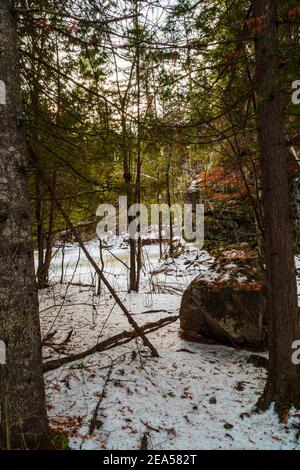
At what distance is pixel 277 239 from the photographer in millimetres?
3742

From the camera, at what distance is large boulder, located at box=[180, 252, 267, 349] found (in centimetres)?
534

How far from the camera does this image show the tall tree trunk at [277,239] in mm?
3686

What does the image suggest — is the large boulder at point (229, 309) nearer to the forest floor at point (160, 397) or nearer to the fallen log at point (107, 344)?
the forest floor at point (160, 397)

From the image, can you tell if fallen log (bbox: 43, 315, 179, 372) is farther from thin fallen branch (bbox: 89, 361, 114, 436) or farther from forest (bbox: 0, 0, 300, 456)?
thin fallen branch (bbox: 89, 361, 114, 436)

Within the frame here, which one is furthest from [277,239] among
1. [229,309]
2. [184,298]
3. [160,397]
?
[184,298]

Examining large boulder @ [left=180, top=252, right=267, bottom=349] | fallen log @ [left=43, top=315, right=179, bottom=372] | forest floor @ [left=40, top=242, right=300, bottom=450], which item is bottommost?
forest floor @ [left=40, top=242, right=300, bottom=450]

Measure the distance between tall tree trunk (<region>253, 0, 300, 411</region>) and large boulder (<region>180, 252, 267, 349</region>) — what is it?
150cm

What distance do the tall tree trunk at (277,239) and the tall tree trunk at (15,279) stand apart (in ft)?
8.48

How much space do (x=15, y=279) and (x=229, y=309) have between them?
3754 mm

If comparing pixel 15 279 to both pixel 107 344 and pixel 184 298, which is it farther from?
pixel 184 298

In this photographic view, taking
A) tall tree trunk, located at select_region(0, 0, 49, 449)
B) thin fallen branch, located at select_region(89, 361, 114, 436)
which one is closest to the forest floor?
thin fallen branch, located at select_region(89, 361, 114, 436)

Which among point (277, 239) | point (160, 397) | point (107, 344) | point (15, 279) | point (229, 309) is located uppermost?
point (277, 239)

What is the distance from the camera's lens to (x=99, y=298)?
321 inches

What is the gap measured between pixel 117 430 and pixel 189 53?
454cm
